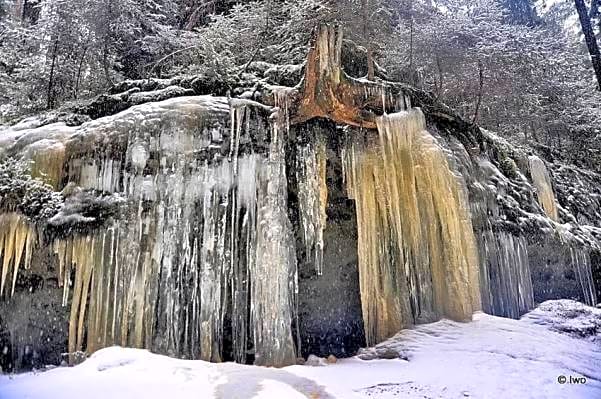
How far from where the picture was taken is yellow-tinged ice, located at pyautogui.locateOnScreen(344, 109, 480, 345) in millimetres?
8492

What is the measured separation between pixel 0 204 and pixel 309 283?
558 cm

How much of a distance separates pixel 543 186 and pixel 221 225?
830 cm

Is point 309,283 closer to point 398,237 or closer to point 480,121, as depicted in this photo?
point 398,237

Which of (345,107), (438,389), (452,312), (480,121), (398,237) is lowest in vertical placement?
(438,389)

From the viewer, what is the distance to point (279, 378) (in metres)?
6.03

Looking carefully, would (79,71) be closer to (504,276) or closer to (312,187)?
(312,187)

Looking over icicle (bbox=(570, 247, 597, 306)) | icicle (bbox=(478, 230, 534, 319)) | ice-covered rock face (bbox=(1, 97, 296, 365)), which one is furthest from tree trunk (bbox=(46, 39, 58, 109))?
icicle (bbox=(570, 247, 597, 306))

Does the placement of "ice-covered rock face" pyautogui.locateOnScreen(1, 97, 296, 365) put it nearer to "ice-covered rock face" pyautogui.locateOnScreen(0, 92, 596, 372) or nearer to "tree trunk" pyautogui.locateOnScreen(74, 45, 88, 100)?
"ice-covered rock face" pyautogui.locateOnScreen(0, 92, 596, 372)

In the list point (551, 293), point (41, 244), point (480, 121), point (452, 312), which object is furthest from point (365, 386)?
point (480, 121)

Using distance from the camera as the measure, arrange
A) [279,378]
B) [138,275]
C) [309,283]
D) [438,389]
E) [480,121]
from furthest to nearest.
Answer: [480,121]
[309,283]
[138,275]
[279,378]
[438,389]

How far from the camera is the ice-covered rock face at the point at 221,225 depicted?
313 inches

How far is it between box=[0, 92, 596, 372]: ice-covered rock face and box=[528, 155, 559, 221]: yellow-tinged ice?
4.29 m

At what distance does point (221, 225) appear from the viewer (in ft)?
27.1

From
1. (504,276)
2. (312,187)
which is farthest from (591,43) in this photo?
(312,187)
